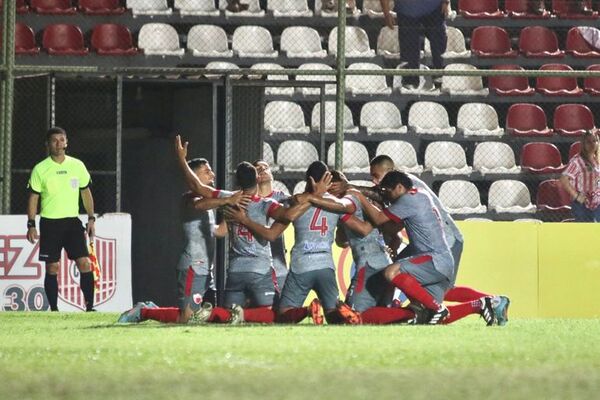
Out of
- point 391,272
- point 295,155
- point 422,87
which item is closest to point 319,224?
point 391,272

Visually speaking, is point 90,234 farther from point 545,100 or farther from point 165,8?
point 545,100

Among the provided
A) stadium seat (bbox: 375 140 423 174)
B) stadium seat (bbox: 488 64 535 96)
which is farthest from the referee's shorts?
stadium seat (bbox: 488 64 535 96)

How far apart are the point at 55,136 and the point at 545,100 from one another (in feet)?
23.6

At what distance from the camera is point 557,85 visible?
20562 millimetres

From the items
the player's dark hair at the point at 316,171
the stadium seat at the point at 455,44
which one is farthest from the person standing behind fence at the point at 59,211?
the stadium seat at the point at 455,44

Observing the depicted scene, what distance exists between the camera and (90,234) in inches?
634

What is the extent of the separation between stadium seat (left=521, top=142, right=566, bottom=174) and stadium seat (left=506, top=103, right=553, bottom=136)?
34cm

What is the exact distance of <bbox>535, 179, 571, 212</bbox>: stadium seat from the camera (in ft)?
60.5

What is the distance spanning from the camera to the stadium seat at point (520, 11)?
2117 cm

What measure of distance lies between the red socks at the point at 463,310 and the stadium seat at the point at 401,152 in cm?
551

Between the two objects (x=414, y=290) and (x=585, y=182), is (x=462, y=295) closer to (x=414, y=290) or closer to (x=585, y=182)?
(x=414, y=290)

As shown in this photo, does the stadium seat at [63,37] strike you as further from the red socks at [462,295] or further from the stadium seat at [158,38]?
the red socks at [462,295]

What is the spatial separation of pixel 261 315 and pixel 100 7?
314 inches

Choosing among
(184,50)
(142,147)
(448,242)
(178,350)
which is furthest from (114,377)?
(184,50)
